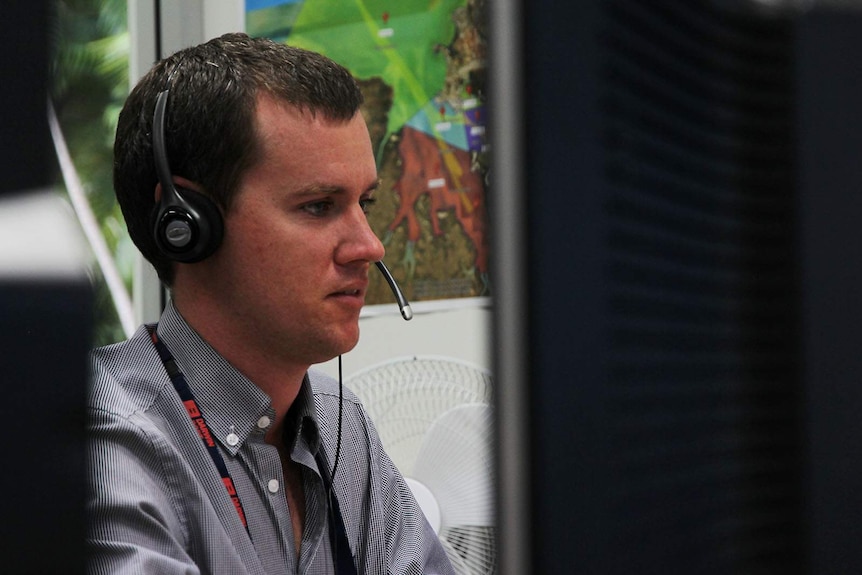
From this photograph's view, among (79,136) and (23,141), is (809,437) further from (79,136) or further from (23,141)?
(79,136)

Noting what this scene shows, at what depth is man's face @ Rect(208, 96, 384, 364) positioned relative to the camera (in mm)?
1113

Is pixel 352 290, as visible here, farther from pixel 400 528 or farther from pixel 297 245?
pixel 400 528

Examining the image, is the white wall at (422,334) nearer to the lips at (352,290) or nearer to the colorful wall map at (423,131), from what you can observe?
the colorful wall map at (423,131)

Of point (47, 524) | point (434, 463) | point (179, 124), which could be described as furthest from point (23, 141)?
point (434, 463)

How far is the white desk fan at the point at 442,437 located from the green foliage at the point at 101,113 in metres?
0.45

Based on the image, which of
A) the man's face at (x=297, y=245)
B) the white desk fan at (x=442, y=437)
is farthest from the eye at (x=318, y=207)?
the white desk fan at (x=442, y=437)

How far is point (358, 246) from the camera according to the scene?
1.12 meters

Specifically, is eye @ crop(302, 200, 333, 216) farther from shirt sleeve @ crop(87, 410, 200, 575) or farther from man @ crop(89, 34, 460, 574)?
shirt sleeve @ crop(87, 410, 200, 575)

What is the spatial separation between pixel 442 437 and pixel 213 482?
1.98 ft

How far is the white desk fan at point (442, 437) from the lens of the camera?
5.10 feet

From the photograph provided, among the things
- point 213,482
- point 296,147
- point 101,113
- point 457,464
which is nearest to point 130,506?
point 213,482

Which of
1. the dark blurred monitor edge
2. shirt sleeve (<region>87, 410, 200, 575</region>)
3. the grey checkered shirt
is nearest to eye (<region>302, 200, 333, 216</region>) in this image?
the grey checkered shirt

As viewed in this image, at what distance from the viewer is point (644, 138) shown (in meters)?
0.42

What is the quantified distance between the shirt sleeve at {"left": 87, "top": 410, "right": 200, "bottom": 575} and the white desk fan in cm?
61
